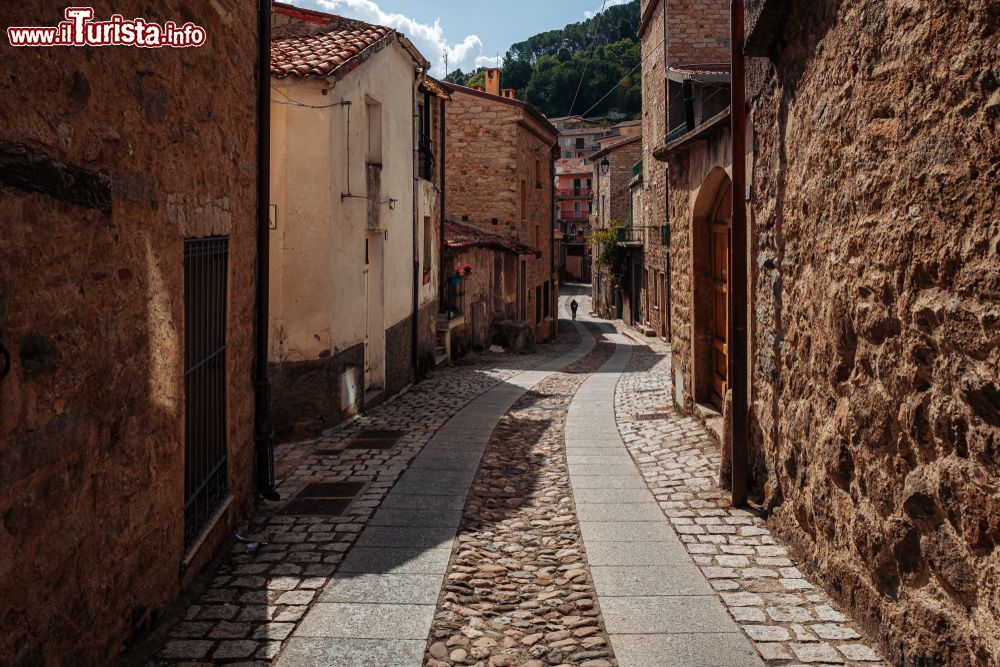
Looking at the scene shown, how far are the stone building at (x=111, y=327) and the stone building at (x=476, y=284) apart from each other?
1282cm

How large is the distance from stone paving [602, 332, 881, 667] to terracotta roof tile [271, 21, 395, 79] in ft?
17.6

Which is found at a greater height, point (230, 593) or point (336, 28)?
point (336, 28)

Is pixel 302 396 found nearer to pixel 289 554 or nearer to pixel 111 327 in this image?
pixel 289 554

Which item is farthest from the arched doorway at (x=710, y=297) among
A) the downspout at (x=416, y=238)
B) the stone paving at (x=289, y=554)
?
the downspout at (x=416, y=238)

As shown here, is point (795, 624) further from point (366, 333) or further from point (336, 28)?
point (336, 28)

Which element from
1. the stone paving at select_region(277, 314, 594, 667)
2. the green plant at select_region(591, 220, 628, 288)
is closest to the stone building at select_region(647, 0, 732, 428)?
the stone paving at select_region(277, 314, 594, 667)

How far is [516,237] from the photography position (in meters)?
25.7

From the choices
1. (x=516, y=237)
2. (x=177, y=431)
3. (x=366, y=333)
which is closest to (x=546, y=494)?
(x=177, y=431)

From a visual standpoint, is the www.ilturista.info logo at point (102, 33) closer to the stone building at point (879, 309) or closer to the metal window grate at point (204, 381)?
the metal window grate at point (204, 381)

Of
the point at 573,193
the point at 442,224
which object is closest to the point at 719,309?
the point at 442,224

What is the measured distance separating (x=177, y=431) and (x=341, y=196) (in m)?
5.76

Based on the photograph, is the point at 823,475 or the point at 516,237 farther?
the point at 516,237

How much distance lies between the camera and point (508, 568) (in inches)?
216

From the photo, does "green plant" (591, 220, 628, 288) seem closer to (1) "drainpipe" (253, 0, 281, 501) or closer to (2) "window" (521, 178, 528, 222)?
(2) "window" (521, 178, 528, 222)
